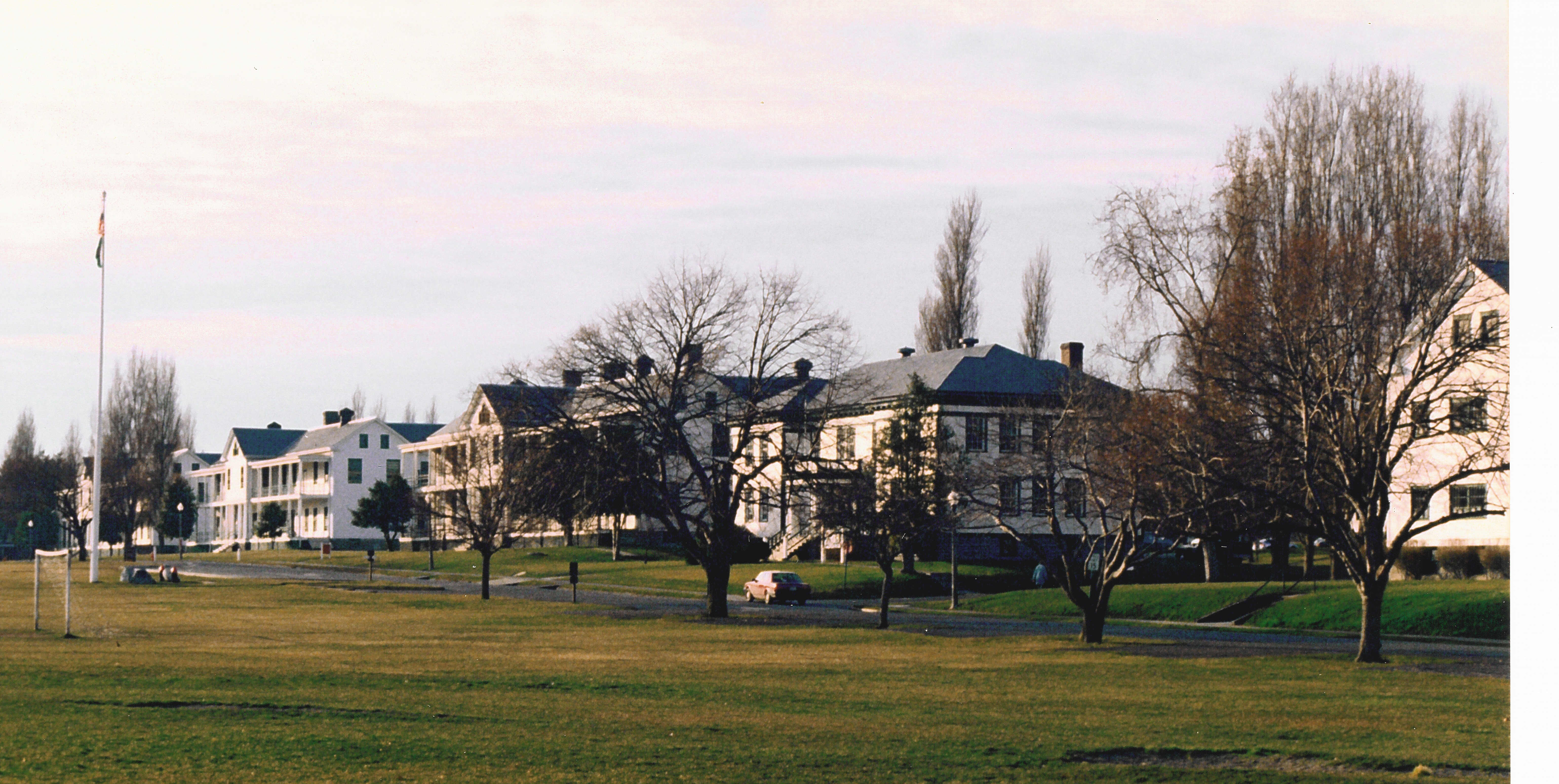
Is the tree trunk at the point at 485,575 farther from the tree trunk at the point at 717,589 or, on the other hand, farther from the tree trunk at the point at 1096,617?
the tree trunk at the point at 1096,617

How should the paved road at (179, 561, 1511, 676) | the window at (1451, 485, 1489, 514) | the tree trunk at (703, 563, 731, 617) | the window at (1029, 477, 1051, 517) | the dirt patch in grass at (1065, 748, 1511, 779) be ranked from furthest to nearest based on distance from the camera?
the window at (1451, 485, 1489, 514), the tree trunk at (703, 563, 731, 617), the window at (1029, 477, 1051, 517), the paved road at (179, 561, 1511, 676), the dirt patch in grass at (1065, 748, 1511, 779)

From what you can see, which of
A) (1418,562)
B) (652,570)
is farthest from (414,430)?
(1418,562)

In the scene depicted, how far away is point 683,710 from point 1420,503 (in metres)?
16.5

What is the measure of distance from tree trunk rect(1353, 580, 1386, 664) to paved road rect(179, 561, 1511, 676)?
167cm

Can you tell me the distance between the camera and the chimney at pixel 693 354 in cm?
4609

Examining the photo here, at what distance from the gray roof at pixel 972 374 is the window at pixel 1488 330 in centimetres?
3778

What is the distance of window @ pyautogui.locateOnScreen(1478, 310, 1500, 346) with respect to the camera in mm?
26797

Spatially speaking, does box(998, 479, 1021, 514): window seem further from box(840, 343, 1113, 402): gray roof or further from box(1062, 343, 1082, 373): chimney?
box(1062, 343, 1082, 373): chimney

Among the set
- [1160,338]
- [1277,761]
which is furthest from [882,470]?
[1277,761]

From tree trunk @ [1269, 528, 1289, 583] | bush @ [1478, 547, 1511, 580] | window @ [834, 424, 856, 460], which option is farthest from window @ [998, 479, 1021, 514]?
bush @ [1478, 547, 1511, 580]

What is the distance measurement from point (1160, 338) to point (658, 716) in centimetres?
3604

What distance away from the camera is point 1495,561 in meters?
53.4

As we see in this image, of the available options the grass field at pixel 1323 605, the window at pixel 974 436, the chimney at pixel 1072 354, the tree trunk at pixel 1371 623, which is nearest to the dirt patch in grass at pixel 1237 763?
the tree trunk at pixel 1371 623

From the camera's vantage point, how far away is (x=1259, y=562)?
2985 inches
